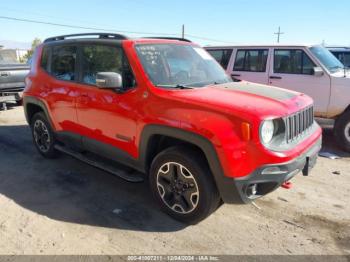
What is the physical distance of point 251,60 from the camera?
751 cm

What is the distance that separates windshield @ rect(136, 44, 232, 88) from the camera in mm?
3859

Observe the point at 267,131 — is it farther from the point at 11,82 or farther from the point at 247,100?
the point at 11,82

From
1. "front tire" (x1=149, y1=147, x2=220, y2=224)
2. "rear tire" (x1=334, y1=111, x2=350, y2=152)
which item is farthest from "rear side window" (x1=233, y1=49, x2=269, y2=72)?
"front tire" (x1=149, y1=147, x2=220, y2=224)

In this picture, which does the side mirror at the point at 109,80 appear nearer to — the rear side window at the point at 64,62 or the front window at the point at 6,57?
the rear side window at the point at 64,62

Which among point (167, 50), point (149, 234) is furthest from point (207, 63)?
point (149, 234)

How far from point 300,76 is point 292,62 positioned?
0.34 metres

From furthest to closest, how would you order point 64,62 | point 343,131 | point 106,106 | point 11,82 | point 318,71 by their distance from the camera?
point 11,82 → point 318,71 → point 343,131 → point 64,62 → point 106,106

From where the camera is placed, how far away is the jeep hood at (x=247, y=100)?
3.17 metres

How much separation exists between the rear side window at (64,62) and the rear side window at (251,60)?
405cm

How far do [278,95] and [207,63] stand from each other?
120cm

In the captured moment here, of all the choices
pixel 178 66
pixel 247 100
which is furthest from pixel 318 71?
pixel 247 100

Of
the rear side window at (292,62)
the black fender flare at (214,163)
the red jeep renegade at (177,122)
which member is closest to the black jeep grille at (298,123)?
the red jeep renegade at (177,122)

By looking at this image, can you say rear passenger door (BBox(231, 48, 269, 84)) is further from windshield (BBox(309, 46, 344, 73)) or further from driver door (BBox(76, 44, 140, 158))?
driver door (BBox(76, 44, 140, 158))

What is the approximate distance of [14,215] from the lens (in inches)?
152
